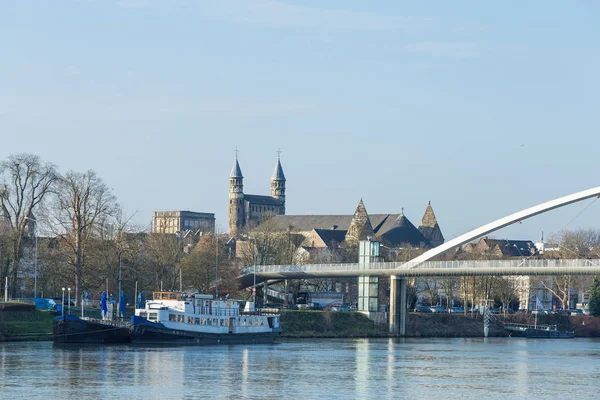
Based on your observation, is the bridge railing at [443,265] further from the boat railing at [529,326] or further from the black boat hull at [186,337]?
the black boat hull at [186,337]


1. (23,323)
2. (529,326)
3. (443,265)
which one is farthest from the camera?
(529,326)

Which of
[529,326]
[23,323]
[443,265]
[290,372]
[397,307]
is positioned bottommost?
[290,372]

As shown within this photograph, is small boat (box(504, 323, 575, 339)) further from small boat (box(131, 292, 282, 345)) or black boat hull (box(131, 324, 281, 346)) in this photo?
black boat hull (box(131, 324, 281, 346))

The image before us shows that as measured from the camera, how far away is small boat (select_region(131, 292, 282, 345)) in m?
77.8

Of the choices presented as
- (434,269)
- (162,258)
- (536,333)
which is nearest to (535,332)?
(536,333)

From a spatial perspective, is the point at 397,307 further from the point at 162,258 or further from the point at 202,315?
the point at 202,315

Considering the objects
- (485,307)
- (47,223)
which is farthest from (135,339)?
(485,307)

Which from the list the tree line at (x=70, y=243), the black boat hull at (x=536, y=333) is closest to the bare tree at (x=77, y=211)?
the tree line at (x=70, y=243)

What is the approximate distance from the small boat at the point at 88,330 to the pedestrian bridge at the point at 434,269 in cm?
3181

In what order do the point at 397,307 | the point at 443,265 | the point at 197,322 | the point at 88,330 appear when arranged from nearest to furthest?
the point at 88,330
the point at 197,322
the point at 443,265
the point at 397,307

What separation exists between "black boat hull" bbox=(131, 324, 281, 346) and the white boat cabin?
13.9 inches

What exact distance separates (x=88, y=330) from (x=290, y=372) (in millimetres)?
A: 19894

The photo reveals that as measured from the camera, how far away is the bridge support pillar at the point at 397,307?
10438 centimetres

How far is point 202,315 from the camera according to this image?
3226 inches
